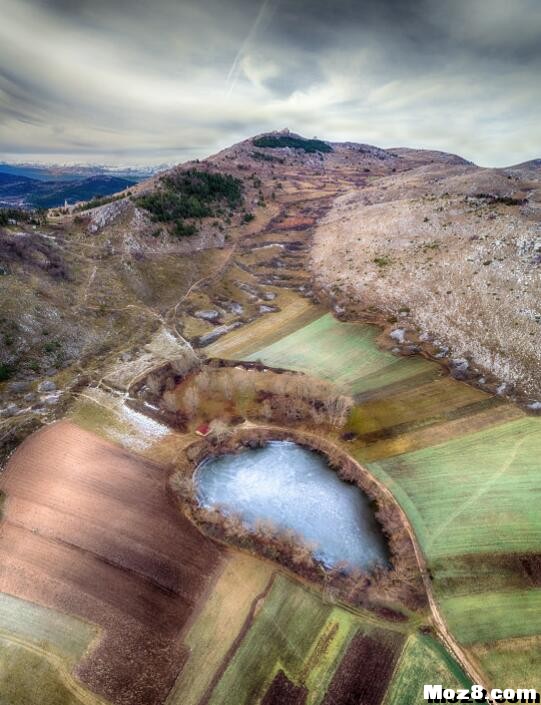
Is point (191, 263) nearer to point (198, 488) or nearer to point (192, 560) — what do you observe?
point (198, 488)

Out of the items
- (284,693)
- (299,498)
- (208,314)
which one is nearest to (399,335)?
(299,498)

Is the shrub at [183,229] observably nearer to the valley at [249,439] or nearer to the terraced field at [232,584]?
the valley at [249,439]

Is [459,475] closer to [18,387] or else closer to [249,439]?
[249,439]

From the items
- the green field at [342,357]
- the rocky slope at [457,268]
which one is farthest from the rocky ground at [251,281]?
the green field at [342,357]

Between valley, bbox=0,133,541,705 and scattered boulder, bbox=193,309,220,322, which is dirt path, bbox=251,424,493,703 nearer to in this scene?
valley, bbox=0,133,541,705

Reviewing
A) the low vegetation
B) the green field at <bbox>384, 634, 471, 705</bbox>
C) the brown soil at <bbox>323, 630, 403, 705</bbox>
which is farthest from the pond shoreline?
the low vegetation

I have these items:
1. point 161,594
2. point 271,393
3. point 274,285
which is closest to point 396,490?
point 271,393

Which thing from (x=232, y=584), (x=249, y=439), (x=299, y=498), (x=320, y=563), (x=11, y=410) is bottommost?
(x=232, y=584)
